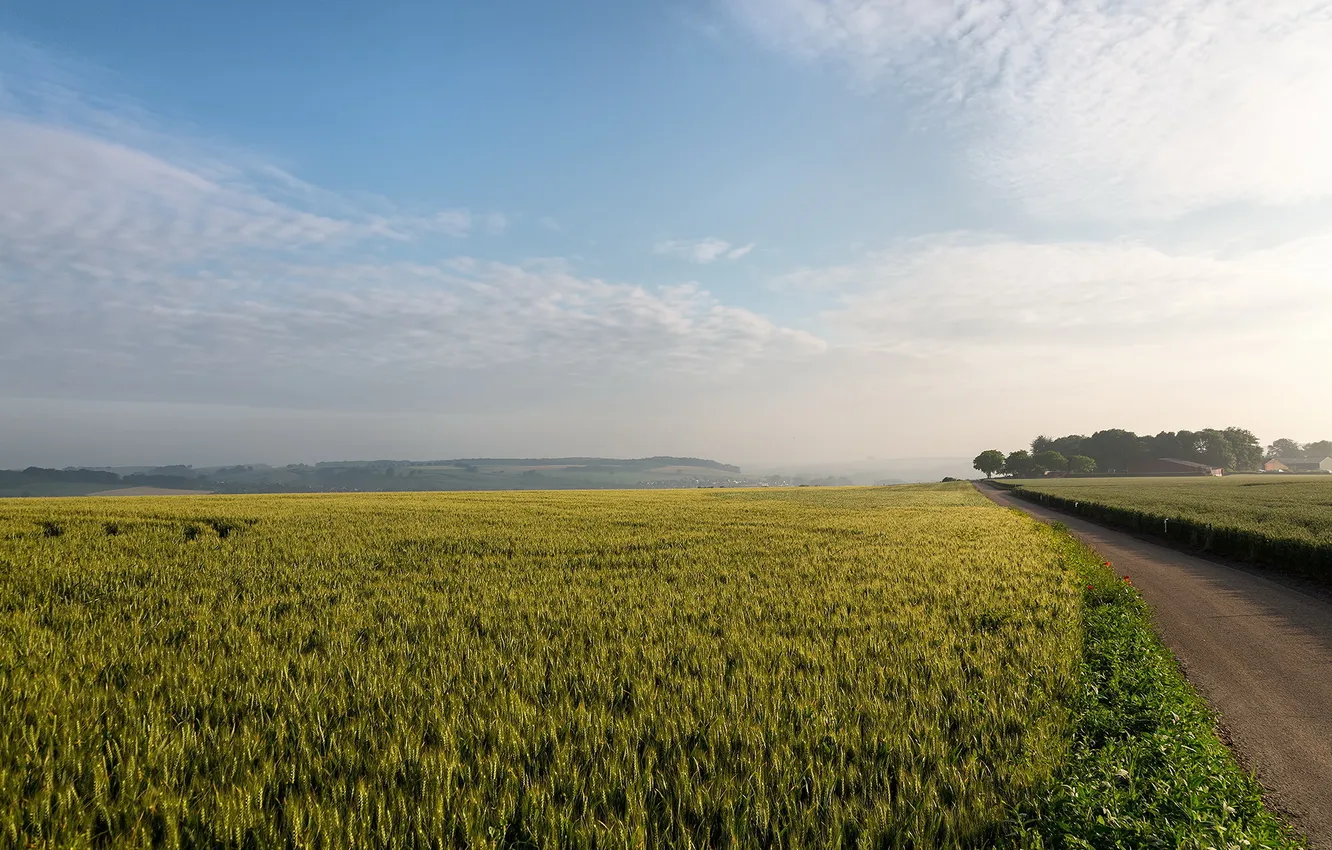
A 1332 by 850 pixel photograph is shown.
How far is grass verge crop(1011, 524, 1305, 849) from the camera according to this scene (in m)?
3.95

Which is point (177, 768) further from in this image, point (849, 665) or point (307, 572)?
point (307, 572)

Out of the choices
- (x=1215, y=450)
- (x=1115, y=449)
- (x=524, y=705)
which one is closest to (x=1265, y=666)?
(x=524, y=705)

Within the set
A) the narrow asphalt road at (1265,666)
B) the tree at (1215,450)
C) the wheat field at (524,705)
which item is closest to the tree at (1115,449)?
the tree at (1215,450)

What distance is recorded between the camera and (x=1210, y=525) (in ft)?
70.7

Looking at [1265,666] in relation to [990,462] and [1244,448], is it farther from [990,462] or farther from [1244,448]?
[1244,448]

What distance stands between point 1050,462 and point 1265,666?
570ft

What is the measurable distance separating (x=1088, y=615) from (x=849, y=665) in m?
5.92

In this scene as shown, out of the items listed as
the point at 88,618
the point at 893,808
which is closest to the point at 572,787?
the point at 893,808

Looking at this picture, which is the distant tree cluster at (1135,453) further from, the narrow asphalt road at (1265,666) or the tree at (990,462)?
the narrow asphalt road at (1265,666)

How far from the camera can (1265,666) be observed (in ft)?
28.7

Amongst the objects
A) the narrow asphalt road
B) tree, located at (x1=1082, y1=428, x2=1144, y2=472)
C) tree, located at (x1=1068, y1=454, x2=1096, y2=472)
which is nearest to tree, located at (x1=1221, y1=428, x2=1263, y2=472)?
tree, located at (x1=1082, y1=428, x2=1144, y2=472)

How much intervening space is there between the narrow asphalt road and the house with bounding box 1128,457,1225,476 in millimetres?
160165

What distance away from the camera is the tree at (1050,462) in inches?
6156

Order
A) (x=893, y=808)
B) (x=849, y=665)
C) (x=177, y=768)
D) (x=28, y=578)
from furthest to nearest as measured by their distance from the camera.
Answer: (x=28, y=578) → (x=849, y=665) → (x=177, y=768) → (x=893, y=808)
